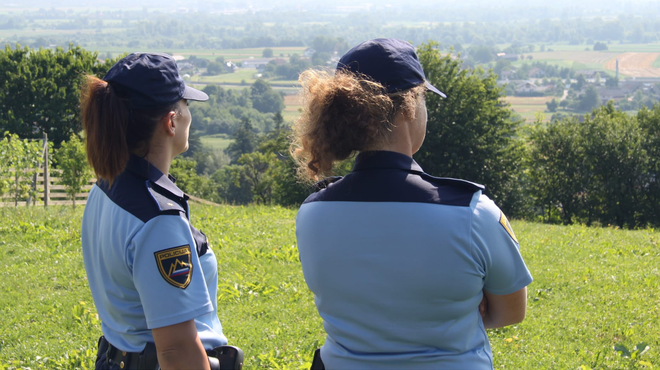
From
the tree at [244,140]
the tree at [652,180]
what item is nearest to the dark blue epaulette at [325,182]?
the tree at [652,180]

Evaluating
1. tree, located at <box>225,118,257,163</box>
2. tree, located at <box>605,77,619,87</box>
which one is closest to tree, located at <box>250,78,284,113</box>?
tree, located at <box>225,118,257,163</box>

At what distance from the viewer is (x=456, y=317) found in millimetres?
1752

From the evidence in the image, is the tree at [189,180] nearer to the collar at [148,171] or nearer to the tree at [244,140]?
the tree at [244,140]

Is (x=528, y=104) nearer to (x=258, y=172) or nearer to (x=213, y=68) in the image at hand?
(x=258, y=172)

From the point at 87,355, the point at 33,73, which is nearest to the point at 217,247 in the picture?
the point at 87,355

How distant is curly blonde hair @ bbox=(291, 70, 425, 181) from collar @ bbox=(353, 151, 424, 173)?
4 cm

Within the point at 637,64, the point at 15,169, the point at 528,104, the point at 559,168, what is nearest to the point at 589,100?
the point at 528,104

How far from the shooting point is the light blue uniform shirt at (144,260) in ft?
6.02

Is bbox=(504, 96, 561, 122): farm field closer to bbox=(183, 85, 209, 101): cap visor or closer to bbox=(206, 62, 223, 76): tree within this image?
bbox=(206, 62, 223, 76): tree

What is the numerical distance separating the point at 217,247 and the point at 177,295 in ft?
22.3

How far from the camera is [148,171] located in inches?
81.4

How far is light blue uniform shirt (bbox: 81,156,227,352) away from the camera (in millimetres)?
1834

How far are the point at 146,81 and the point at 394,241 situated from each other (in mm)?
1140

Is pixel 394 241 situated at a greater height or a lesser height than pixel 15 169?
greater
